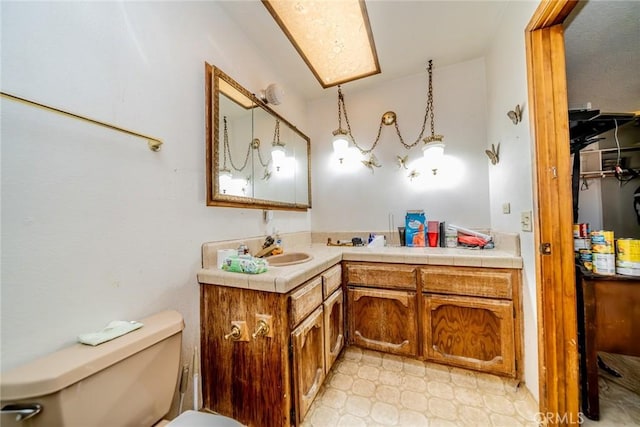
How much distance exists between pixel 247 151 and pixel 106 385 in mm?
1296

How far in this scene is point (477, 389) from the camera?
133cm

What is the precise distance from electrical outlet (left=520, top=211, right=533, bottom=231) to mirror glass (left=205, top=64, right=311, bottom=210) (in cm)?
162

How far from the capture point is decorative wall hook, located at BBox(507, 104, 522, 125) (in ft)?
4.13

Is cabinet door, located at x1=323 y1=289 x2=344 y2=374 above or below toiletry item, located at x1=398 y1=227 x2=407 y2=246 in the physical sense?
below

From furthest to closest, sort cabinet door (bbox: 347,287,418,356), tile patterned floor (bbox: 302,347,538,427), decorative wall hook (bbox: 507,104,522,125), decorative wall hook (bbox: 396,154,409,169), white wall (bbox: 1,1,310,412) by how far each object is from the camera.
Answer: decorative wall hook (bbox: 396,154,409,169), cabinet door (bbox: 347,287,418,356), decorative wall hook (bbox: 507,104,522,125), tile patterned floor (bbox: 302,347,538,427), white wall (bbox: 1,1,310,412)

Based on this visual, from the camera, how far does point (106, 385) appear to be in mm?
647

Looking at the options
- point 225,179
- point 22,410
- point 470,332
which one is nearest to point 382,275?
point 470,332

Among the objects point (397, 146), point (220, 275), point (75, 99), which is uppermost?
point (397, 146)

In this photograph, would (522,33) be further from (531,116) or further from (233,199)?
(233,199)

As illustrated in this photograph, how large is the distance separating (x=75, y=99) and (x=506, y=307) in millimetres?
2261

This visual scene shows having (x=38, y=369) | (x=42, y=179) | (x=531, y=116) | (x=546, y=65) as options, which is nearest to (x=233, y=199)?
(x=42, y=179)

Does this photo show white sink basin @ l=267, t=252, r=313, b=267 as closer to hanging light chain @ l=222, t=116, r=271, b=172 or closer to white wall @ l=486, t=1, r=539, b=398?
hanging light chain @ l=222, t=116, r=271, b=172

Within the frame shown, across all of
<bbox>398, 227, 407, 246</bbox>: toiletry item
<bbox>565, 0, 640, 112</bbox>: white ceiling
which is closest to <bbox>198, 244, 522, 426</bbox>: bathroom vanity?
<bbox>398, 227, 407, 246</bbox>: toiletry item

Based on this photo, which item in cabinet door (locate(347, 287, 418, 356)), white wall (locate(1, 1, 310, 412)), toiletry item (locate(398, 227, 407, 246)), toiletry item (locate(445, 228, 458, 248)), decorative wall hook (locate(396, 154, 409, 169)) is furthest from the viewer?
decorative wall hook (locate(396, 154, 409, 169))
